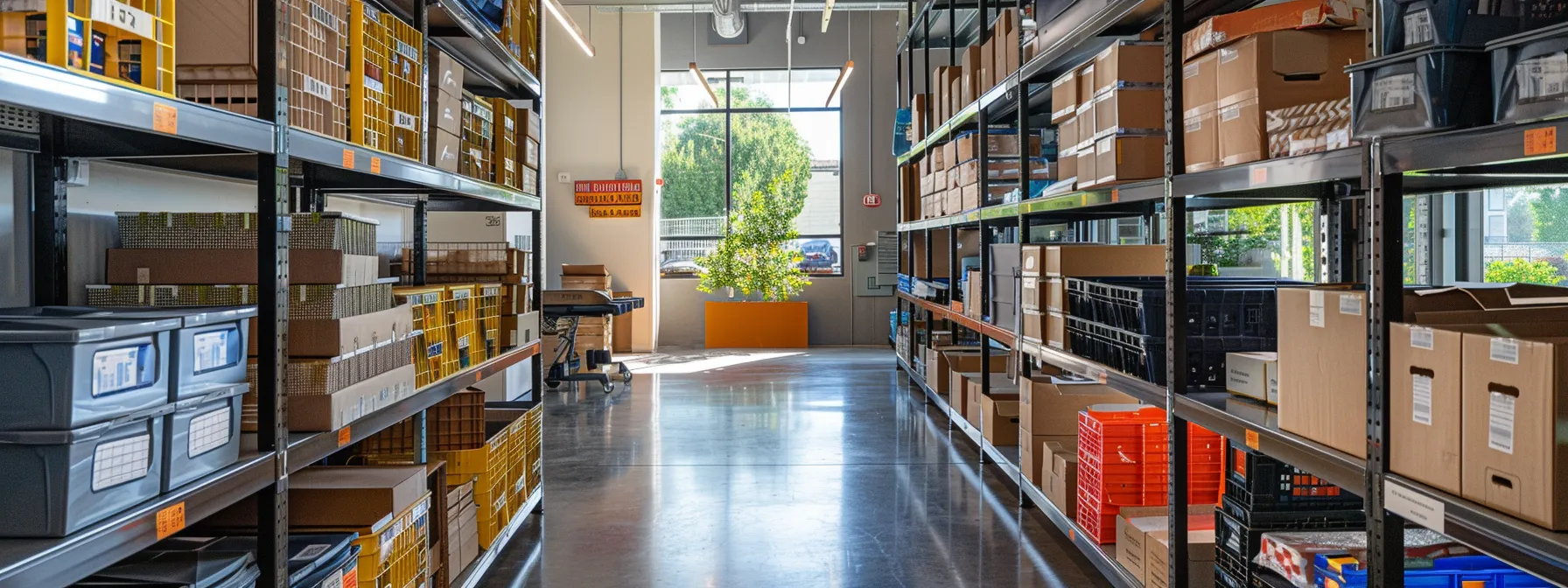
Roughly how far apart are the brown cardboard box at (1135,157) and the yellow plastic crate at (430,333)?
7.58 feet

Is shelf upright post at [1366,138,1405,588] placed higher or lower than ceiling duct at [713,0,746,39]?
lower

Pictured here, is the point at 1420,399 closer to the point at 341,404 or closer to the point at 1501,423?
the point at 1501,423

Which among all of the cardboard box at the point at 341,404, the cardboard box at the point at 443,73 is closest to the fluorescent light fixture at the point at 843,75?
the cardboard box at the point at 443,73

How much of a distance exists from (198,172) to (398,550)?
123cm

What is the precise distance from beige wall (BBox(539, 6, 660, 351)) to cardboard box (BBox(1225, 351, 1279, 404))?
9622mm

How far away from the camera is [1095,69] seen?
3.56 meters

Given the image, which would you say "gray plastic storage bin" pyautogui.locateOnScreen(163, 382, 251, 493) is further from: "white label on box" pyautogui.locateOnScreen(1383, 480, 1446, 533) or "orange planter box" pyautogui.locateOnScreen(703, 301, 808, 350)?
"orange planter box" pyautogui.locateOnScreen(703, 301, 808, 350)

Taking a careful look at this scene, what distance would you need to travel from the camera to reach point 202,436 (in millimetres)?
1686

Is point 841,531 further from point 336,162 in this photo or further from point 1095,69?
point 336,162

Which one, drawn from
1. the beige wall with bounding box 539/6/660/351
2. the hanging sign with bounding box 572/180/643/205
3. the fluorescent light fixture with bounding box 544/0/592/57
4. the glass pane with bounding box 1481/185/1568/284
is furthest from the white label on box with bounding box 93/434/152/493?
the hanging sign with bounding box 572/180/643/205

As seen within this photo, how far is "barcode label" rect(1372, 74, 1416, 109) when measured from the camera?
1.62 m

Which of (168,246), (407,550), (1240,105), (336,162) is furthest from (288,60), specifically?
(1240,105)

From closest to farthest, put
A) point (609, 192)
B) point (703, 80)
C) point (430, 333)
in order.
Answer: point (430, 333) < point (703, 80) < point (609, 192)

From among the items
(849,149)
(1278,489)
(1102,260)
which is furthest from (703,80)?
(1278,489)
